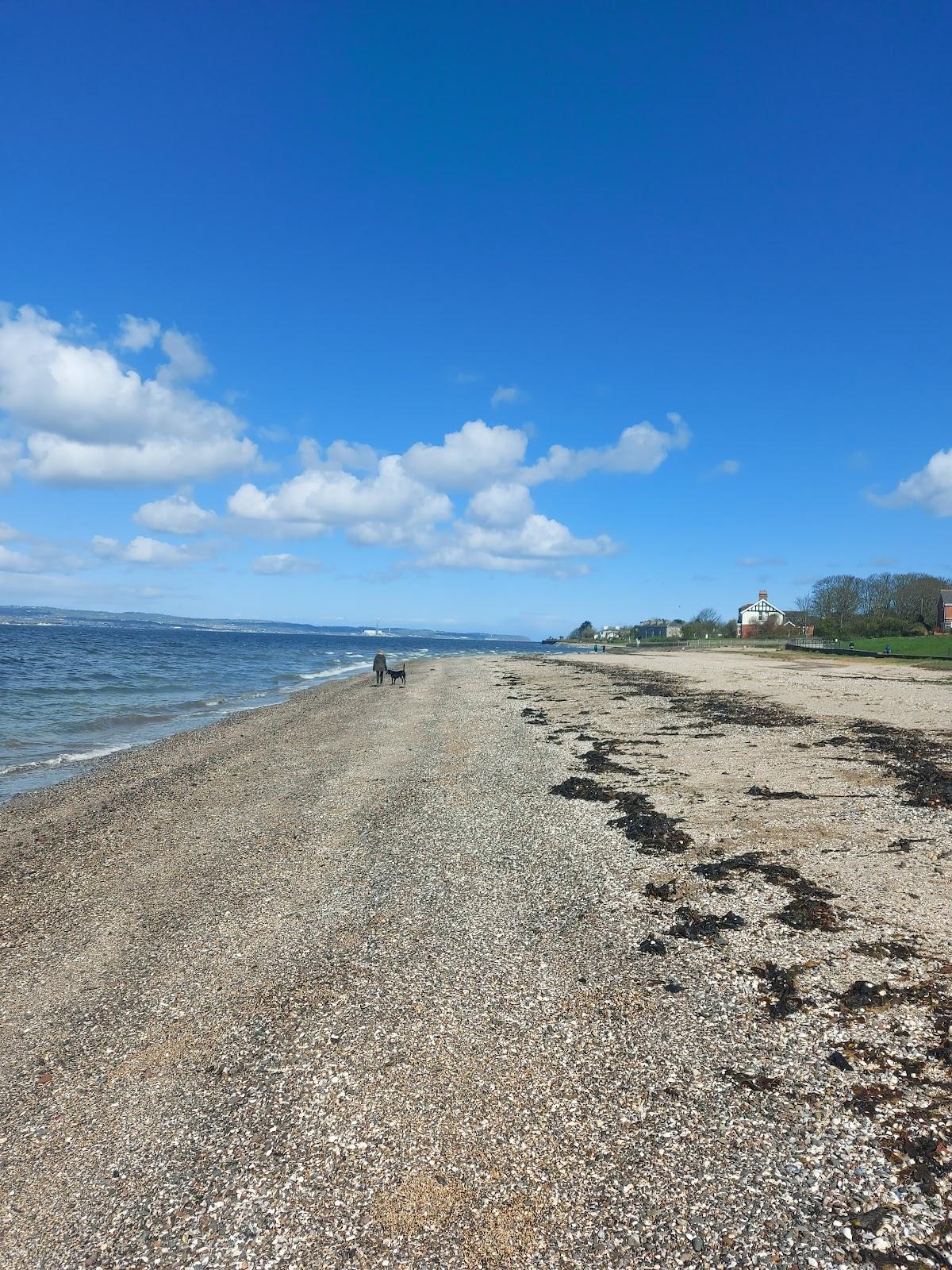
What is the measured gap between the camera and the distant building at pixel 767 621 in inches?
4494

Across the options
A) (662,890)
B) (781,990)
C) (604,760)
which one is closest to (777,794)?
(604,760)

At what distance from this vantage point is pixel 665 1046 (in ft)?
17.5

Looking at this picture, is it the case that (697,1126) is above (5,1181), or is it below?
above

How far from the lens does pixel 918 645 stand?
5944 centimetres

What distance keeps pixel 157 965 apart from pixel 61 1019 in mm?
1014

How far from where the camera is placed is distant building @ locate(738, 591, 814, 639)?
114 metres

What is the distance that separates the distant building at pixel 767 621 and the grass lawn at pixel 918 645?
3403cm

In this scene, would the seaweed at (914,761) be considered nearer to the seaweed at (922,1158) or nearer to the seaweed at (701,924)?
the seaweed at (701,924)

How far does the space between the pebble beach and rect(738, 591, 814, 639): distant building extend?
338ft

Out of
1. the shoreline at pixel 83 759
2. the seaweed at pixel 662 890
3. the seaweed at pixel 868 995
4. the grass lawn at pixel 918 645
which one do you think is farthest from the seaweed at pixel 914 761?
the grass lawn at pixel 918 645

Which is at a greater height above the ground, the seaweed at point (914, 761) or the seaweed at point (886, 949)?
the seaweed at point (914, 761)

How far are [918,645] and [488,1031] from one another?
66.4 meters

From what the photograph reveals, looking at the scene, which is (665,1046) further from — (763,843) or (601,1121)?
(763,843)

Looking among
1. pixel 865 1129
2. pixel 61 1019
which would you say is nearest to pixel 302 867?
pixel 61 1019
